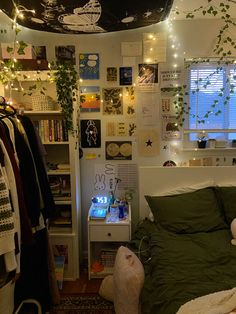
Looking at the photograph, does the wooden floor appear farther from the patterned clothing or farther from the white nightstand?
the patterned clothing

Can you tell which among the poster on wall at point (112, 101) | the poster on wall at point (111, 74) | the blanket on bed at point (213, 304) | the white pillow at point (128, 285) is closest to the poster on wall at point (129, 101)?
the poster on wall at point (112, 101)

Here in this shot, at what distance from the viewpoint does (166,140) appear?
2.85 metres

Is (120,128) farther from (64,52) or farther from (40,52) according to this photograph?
(40,52)

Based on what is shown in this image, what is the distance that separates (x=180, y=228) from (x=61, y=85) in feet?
5.05

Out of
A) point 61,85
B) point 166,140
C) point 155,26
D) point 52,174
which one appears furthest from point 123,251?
point 155,26

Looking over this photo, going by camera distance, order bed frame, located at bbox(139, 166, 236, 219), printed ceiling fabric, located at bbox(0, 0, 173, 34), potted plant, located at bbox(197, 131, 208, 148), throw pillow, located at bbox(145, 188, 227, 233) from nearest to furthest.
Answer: printed ceiling fabric, located at bbox(0, 0, 173, 34)
throw pillow, located at bbox(145, 188, 227, 233)
bed frame, located at bbox(139, 166, 236, 219)
potted plant, located at bbox(197, 131, 208, 148)

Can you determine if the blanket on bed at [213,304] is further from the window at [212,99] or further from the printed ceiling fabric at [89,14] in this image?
the printed ceiling fabric at [89,14]

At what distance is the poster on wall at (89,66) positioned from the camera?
9.09 feet

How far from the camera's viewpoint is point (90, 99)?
282cm

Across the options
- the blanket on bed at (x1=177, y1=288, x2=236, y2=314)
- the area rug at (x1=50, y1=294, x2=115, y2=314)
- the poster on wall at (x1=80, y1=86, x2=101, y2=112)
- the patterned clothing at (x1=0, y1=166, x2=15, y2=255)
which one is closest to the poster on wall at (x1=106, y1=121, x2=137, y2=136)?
the poster on wall at (x1=80, y1=86, x2=101, y2=112)

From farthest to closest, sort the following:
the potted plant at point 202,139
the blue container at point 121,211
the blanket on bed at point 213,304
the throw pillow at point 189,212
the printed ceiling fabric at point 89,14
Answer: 1. the potted plant at point 202,139
2. the blue container at point 121,211
3. the throw pillow at point 189,212
4. the printed ceiling fabric at point 89,14
5. the blanket on bed at point 213,304

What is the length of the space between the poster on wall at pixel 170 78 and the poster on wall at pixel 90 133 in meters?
0.77

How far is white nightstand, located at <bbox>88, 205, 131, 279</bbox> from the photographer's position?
2.45 m

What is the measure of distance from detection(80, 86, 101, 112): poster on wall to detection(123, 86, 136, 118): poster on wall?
27cm
